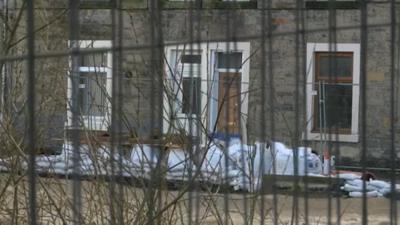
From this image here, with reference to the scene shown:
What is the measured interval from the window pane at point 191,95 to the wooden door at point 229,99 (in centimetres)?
16

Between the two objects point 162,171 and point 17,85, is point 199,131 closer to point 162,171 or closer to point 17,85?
point 162,171

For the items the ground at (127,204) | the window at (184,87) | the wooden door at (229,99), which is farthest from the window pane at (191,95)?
the ground at (127,204)

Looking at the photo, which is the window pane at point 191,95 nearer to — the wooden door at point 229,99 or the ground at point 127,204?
the wooden door at point 229,99

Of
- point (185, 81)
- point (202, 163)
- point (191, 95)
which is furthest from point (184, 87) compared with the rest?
point (202, 163)

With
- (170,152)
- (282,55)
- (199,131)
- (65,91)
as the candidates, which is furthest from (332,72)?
(282,55)

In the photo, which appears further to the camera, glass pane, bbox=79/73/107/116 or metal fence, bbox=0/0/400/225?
glass pane, bbox=79/73/107/116

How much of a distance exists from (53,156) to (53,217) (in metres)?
0.44

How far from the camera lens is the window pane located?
3.88 m

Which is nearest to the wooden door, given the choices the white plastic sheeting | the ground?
the white plastic sheeting

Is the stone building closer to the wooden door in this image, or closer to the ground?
the wooden door

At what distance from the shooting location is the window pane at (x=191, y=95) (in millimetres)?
3878

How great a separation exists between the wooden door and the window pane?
0.16 m

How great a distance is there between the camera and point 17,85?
4.95m

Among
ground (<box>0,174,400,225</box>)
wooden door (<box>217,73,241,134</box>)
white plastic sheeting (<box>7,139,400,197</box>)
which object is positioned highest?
wooden door (<box>217,73,241,134</box>)
